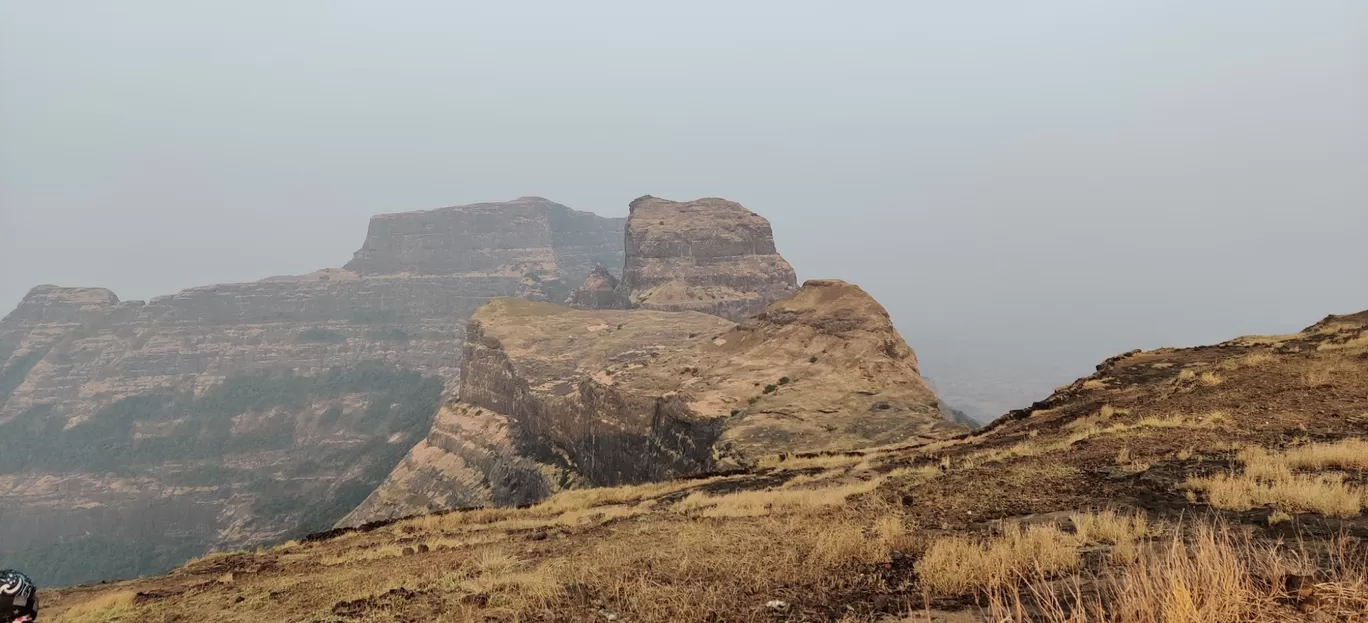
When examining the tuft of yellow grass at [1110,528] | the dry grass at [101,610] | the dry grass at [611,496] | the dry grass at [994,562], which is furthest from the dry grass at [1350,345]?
the dry grass at [101,610]

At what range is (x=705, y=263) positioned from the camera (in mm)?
164375

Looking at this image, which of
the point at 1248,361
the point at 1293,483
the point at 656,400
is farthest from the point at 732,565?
the point at 656,400

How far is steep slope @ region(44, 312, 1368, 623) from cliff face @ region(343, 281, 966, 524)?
49.0ft

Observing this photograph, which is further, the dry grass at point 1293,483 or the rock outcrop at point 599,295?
the rock outcrop at point 599,295

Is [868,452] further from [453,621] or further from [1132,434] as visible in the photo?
[453,621]

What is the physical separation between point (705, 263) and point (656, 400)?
385ft

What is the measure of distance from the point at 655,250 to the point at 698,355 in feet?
361

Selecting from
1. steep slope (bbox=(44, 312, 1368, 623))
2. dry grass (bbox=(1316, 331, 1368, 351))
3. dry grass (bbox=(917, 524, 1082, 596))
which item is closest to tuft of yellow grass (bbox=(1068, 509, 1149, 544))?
steep slope (bbox=(44, 312, 1368, 623))

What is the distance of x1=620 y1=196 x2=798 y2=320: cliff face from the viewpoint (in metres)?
154

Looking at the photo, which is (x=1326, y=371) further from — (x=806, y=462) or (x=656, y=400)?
(x=656, y=400)

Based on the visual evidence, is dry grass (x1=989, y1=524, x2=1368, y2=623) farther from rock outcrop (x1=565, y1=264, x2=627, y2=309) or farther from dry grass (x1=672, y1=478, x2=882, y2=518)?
rock outcrop (x1=565, y1=264, x2=627, y2=309)

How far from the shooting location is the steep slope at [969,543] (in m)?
5.05

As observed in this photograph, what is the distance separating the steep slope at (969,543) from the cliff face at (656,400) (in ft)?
49.0

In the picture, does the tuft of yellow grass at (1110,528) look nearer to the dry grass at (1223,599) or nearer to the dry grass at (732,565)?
the dry grass at (732,565)
